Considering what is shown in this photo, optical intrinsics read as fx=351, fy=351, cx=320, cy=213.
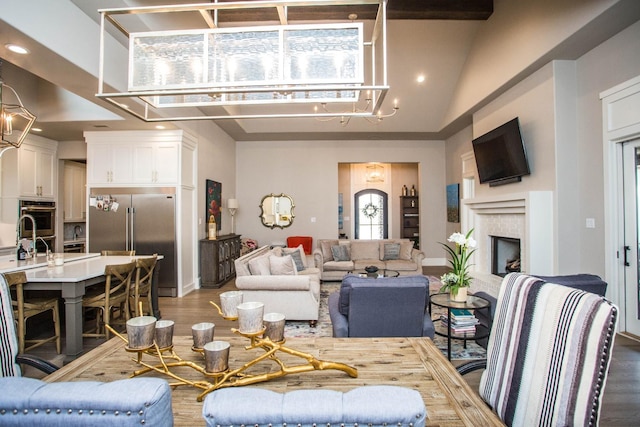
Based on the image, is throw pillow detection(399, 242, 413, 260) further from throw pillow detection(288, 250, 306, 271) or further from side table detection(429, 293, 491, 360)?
side table detection(429, 293, 491, 360)

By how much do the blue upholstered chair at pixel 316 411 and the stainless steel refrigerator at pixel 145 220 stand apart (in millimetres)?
5644

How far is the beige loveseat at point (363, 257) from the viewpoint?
663 cm

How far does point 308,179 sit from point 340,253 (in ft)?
8.13

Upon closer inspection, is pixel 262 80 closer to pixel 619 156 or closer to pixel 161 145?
pixel 619 156

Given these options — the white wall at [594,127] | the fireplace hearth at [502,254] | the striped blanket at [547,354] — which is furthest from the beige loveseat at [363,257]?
the striped blanket at [547,354]

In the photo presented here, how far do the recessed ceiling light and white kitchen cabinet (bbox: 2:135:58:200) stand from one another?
3.81m

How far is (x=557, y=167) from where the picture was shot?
4.30m

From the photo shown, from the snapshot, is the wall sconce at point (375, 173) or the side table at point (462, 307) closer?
the side table at point (462, 307)

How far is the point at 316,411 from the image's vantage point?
1.80 feet

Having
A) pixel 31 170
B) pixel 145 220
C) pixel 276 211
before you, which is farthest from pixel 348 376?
pixel 276 211

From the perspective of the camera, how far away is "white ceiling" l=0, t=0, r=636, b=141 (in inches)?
128

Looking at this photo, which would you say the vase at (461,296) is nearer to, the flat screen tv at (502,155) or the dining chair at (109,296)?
the flat screen tv at (502,155)

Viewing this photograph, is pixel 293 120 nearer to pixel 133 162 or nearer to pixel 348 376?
pixel 133 162

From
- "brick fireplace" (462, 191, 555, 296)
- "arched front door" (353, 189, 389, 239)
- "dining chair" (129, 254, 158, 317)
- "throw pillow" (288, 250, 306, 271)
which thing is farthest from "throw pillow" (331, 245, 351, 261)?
"arched front door" (353, 189, 389, 239)
